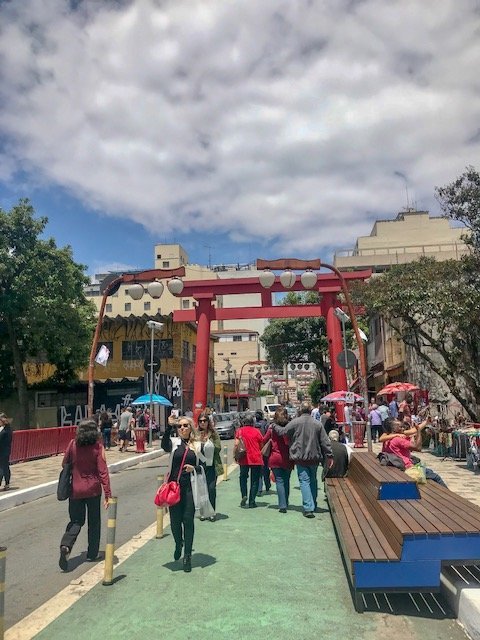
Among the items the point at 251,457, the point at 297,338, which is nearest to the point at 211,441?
the point at 251,457

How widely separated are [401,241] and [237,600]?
6144cm

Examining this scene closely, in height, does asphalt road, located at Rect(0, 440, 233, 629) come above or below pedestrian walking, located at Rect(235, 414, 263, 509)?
below

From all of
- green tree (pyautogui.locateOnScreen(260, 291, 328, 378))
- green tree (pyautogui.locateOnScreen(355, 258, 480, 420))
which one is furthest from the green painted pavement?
green tree (pyautogui.locateOnScreen(260, 291, 328, 378))

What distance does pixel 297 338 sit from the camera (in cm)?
4791

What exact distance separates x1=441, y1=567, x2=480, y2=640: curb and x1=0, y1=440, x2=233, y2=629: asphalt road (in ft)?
12.0

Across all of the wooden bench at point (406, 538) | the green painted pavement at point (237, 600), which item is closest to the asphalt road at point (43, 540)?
the green painted pavement at point (237, 600)

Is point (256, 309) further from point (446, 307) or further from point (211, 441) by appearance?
point (211, 441)

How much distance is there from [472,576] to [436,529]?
87 centimetres

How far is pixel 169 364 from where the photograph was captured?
36375 mm

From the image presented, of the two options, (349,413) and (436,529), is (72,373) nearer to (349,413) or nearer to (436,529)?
(349,413)

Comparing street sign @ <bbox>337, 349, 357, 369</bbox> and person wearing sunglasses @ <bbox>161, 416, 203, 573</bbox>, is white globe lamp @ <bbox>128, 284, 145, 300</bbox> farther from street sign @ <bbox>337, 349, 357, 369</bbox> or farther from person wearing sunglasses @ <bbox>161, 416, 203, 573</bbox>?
person wearing sunglasses @ <bbox>161, 416, 203, 573</bbox>

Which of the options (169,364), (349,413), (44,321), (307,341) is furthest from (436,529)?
(307,341)

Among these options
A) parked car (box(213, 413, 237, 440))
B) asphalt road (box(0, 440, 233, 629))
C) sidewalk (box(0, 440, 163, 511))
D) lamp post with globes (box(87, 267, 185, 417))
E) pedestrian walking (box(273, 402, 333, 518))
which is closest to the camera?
asphalt road (box(0, 440, 233, 629))

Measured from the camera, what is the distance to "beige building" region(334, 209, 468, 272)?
59.5m
